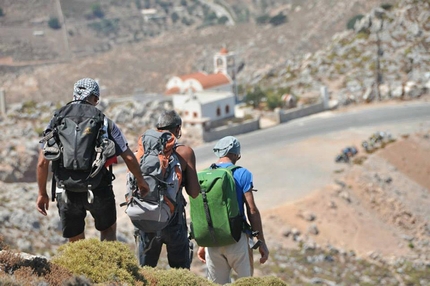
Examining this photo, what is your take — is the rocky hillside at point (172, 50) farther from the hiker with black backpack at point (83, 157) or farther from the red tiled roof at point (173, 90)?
the hiker with black backpack at point (83, 157)

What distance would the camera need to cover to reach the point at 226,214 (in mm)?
6887

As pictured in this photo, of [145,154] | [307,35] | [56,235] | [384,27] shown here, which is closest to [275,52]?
[307,35]

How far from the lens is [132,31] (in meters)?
111

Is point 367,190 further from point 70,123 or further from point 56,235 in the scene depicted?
point 70,123

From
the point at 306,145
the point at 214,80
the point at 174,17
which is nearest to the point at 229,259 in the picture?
the point at 306,145

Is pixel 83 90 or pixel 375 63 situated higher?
pixel 83 90

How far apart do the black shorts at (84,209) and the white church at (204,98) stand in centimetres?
3066

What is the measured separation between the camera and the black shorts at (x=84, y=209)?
240 inches

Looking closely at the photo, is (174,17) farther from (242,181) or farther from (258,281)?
(258,281)

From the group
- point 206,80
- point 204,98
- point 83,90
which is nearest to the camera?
point 83,90

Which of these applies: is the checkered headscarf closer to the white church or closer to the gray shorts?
the gray shorts

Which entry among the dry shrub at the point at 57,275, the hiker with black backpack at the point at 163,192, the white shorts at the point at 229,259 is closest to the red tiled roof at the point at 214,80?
the white shorts at the point at 229,259

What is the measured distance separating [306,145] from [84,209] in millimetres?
28800

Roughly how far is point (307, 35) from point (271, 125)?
46.0m
